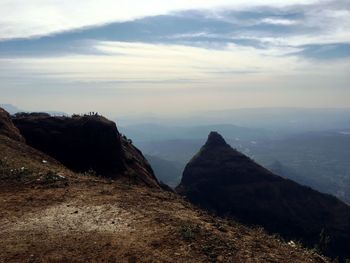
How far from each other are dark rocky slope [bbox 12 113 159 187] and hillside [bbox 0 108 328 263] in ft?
103

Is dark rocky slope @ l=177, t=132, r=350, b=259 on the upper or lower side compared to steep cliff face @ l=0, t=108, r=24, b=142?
lower

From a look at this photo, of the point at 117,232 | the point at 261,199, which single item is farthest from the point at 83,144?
the point at 261,199

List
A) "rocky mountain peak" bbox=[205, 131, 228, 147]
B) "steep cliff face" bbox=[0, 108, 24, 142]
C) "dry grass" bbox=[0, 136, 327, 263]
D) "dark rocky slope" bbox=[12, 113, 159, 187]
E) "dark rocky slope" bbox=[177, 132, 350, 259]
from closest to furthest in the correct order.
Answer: "dry grass" bbox=[0, 136, 327, 263]
"steep cliff face" bbox=[0, 108, 24, 142]
"dark rocky slope" bbox=[12, 113, 159, 187]
"dark rocky slope" bbox=[177, 132, 350, 259]
"rocky mountain peak" bbox=[205, 131, 228, 147]

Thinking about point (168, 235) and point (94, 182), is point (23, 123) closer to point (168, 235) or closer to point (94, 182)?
point (94, 182)

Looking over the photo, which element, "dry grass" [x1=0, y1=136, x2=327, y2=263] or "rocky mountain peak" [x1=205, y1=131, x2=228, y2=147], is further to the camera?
"rocky mountain peak" [x1=205, y1=131, x2=228, y2=147]

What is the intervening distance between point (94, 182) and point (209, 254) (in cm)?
1353

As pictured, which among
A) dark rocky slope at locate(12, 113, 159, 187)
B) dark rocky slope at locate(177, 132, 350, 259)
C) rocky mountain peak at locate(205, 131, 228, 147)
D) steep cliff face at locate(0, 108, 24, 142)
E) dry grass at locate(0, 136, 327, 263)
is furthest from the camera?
rocky mountain peak at locate(205, 131, 228, 147)

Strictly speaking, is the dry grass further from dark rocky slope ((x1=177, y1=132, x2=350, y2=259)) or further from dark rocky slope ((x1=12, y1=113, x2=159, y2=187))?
dark rocky slope ((x1=177, y1=132, x2=350, y2=259))

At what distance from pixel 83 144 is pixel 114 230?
44098 mm

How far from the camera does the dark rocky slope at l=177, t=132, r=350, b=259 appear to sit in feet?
374

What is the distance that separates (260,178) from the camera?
5246 inches

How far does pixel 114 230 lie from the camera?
21.0 meters

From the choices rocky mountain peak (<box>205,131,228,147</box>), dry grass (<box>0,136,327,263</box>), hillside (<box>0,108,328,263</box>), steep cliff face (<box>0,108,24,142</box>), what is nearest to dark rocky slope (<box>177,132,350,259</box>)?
rocky mountain peak (<box>205,131,228,147</box>)

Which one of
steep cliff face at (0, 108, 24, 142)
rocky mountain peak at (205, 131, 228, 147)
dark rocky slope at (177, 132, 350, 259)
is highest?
steep cliff face at (0, 108, 24, 142)
